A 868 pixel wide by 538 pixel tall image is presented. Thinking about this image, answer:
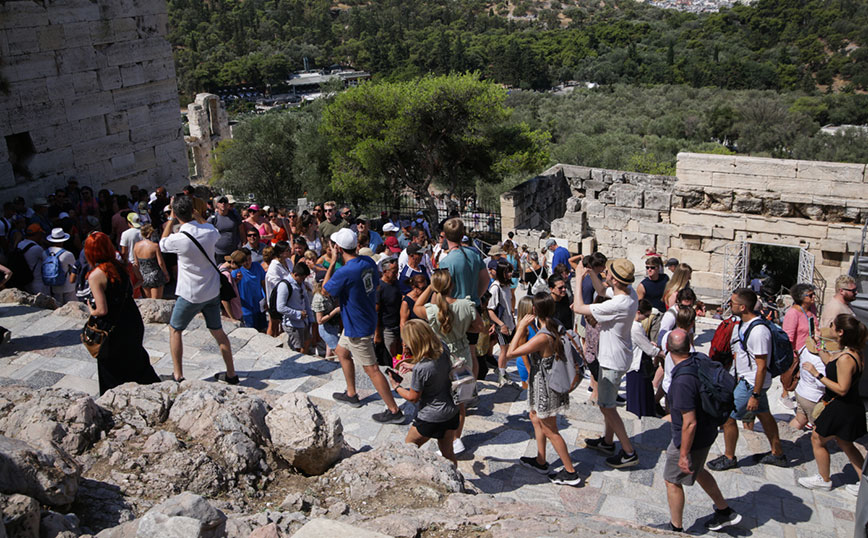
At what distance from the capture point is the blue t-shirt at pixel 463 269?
664 cm

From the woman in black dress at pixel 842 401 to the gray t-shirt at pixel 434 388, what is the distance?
2999mm

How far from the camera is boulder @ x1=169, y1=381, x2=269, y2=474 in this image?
464 cm

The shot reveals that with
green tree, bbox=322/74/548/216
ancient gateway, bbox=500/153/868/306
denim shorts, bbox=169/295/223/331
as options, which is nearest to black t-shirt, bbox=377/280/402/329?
denim shorts, bbox=169/295/223/331

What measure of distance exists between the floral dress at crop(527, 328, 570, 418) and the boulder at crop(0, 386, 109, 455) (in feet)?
10.2

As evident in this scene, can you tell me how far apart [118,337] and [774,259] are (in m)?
A: 17.9

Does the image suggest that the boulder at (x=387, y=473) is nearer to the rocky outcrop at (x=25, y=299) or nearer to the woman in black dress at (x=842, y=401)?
the woman in black dress at (x=842, y=401)

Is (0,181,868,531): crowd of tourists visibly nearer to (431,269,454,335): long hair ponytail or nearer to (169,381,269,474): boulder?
(431,269,454,335): long hair ponytail

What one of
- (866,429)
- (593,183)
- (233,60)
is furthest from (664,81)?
(866,429)

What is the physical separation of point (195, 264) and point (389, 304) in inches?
76.2

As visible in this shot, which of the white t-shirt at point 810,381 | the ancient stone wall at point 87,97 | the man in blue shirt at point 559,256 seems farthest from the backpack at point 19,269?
the white t-shirt at point 810,381

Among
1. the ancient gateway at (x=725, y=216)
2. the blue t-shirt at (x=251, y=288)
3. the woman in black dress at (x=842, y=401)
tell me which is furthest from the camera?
the ancient gateway at (x=725, y=216)

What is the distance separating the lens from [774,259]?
1931cm

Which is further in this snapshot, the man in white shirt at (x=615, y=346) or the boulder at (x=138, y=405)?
the man in white shirt at (x=615, y=346)

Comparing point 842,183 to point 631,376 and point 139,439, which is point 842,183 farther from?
point 139,439
